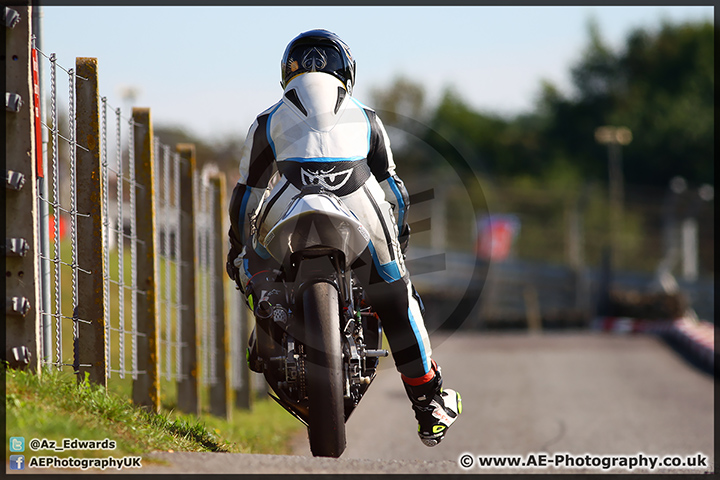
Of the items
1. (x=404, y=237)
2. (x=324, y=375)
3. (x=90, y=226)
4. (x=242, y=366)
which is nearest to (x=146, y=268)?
(x=90, y=226)

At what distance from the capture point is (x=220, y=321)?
10.1 meters

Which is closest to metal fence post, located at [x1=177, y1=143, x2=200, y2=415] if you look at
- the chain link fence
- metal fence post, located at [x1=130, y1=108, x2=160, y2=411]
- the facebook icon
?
the chain link fence

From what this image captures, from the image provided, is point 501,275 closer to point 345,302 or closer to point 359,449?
point 359,449

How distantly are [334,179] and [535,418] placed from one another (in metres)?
6.89

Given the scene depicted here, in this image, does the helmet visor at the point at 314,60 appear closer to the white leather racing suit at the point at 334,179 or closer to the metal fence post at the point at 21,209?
the white leather racing suit at the point at 334,179

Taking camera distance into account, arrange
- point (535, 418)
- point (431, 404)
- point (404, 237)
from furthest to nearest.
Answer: point (535, 418) < point (431, 404) < point (404, 237)

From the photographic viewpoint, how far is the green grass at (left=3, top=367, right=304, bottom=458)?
13.6ft

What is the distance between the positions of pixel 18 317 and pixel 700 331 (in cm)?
1857

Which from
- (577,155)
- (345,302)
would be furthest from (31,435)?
(577,155)

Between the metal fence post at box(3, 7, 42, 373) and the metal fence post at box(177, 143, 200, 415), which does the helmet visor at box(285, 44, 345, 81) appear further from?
the metal fence post at box(177, 143, 200, 415)

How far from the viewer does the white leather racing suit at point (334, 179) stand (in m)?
4.90

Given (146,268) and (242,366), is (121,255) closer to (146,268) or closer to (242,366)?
(146,268)

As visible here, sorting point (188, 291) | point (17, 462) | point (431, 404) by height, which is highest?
point (188, 291)

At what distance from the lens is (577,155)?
68.8 meters
